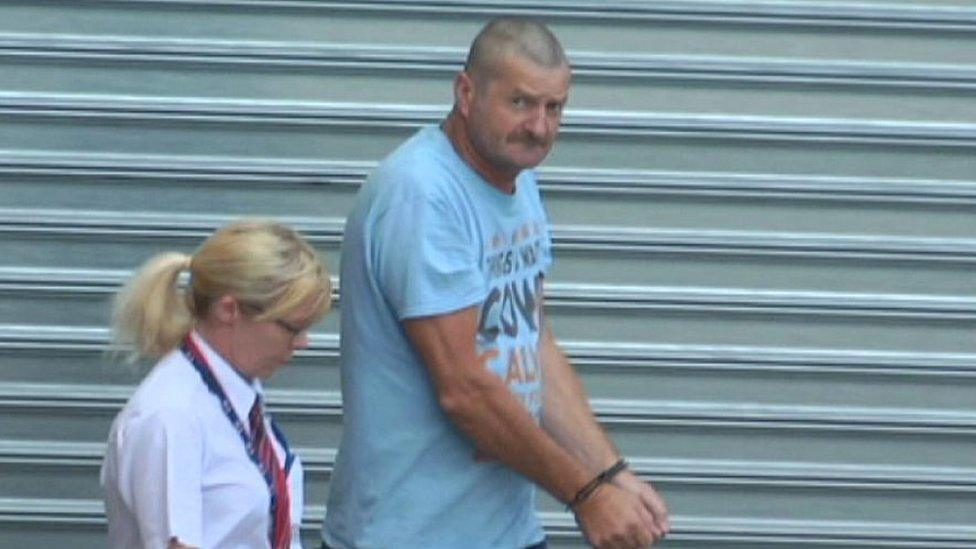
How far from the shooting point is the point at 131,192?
5.97 metres

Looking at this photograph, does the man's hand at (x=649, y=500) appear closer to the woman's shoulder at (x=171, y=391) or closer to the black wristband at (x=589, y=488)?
the black wristband at (x=589, y=488)

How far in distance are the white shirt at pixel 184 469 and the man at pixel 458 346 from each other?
0.26 m

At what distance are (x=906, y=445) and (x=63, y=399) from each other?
2.01 m

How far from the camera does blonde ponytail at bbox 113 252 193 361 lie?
4586 mm

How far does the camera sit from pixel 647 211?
6078mm

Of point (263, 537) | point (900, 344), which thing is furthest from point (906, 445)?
point (263, 537)

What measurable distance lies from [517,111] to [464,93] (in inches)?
4.6

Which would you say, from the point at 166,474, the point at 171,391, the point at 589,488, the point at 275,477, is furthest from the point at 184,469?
the point at 589,488

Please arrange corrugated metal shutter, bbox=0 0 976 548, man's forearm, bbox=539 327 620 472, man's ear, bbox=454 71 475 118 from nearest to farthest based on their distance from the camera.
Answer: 1. man's ear, bbox=454 71 475 118
2. man's forearm, bbox=539 327 620 472
3. corrugated metal shutter, bbox=0 0 976 548

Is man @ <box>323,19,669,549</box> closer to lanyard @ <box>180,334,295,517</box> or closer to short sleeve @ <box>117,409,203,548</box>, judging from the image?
lanyard @ <box>180,334,295,517</box>

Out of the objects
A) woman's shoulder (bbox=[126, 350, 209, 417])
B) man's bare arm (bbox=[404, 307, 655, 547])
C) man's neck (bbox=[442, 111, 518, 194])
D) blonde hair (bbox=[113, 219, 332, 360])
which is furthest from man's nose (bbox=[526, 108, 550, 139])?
woman's shoulder (bbox=[126, 350, 209, 417])

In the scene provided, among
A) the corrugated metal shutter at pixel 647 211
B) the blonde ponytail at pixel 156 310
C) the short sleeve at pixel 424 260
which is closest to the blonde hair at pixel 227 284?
the blonde ponytail at pixel 156 310

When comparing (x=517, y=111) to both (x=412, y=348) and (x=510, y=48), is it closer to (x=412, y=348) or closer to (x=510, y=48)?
(x=510, y=48)

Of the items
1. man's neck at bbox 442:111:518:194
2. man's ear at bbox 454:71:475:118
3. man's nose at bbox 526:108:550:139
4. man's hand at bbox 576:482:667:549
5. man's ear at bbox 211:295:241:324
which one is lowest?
man's hand at bbox 576:482:667:549
